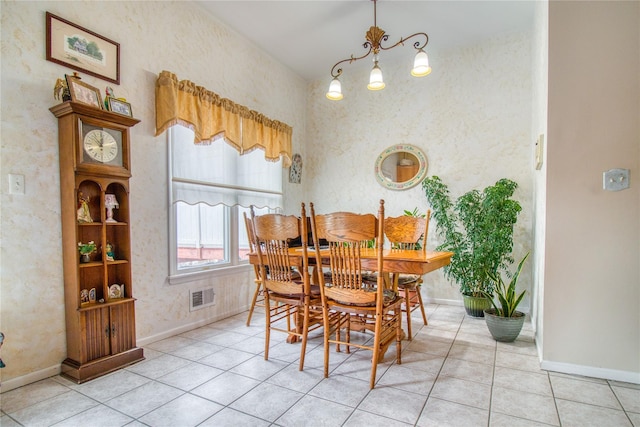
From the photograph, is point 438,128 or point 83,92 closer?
point 83,92

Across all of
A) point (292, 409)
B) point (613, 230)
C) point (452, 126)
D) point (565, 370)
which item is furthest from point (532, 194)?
point (292, 409)

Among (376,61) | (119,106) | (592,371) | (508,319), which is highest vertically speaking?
(376,61)

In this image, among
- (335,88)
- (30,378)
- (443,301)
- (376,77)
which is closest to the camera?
(30,378)

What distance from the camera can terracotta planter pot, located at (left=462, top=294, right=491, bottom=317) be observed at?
3.41 m

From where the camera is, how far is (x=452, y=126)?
4066 millimetres

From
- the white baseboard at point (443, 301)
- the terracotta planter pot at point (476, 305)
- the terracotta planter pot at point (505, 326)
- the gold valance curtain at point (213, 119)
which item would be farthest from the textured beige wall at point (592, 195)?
the gold valance curtain at point (213, 119)

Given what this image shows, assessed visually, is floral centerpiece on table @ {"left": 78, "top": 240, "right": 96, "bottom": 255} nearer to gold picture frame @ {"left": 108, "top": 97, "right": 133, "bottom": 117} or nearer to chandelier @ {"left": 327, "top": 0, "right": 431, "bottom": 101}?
gold picture frame @ {"left": 108, "top": 97, "right": 133, "bottom": 117}

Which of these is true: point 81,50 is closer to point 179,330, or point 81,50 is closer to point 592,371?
point 179,330

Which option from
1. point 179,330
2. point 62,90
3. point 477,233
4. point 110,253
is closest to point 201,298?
point 179,330

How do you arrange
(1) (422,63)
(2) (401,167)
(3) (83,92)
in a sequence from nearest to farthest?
1. (3) (83,92)
2. (1) (422,63)
3. (2) (401,167)

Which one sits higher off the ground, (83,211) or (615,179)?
(615,179)

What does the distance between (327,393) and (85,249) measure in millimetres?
1813

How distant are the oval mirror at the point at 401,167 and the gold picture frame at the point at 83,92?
3189 millimetres

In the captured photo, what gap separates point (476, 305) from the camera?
11.3ft
